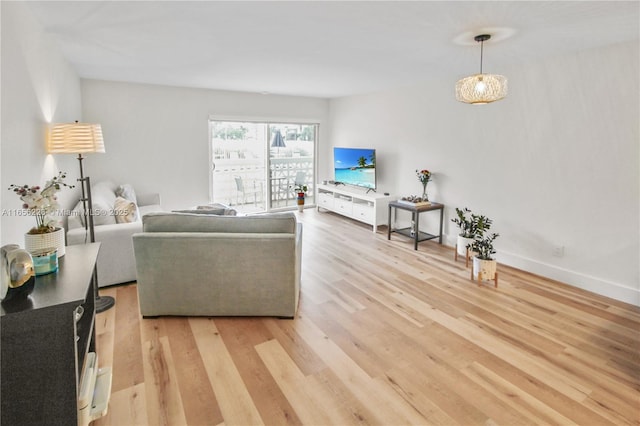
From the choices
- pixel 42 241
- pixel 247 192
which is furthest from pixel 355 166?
pixel 42 241

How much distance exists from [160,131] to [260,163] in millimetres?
1969

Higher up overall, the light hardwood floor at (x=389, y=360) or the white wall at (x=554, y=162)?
the white wall at (x=554, y=162)

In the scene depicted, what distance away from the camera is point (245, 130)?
6.70 m

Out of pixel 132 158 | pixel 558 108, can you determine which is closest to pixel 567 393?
pixel 558 108

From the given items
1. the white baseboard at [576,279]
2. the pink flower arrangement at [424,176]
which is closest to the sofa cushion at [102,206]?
the pink flower arrangement at [424,176]

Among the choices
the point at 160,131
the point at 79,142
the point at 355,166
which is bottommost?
the point at 355,166

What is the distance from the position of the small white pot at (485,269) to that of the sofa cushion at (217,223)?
6.73 ft

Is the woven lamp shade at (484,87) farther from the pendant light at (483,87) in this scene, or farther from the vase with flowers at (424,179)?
the vase with flowers at (424,179)

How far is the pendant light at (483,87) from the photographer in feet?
9.32

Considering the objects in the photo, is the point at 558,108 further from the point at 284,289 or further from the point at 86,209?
the point at 86,209

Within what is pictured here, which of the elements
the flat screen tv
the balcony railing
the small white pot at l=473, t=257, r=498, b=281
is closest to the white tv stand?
the flat screen tv

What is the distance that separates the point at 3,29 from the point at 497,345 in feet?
12.0

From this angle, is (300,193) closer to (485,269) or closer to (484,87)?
(485,269)

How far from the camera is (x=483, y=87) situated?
9.35 feet
